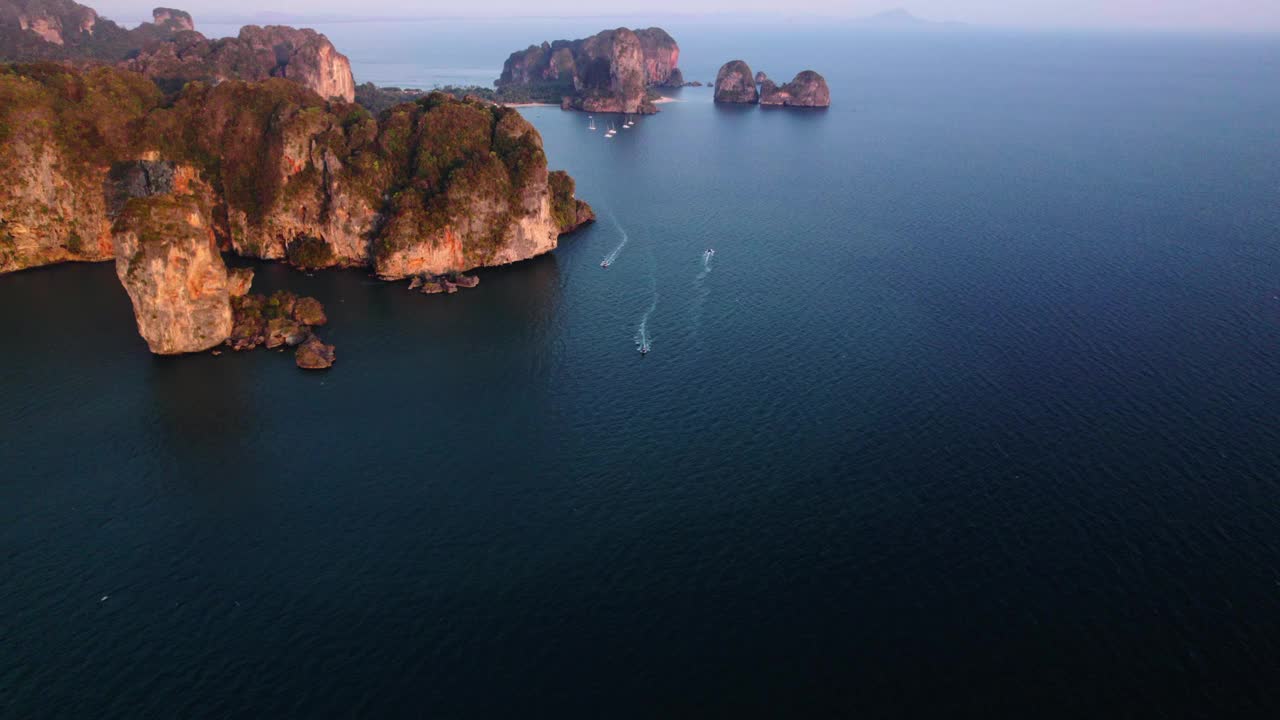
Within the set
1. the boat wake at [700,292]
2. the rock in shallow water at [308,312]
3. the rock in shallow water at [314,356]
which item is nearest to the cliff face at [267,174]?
the rock in shallow water at [308,312]

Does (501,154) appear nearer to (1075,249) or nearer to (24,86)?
(24,86)

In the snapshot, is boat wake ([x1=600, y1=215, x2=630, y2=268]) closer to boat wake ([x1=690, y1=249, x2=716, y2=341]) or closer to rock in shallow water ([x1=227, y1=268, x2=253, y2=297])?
boat wake ([x1=690, y1=249, x2=716, y2=341])

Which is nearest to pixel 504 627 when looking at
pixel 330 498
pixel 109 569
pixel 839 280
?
pixel 330 498

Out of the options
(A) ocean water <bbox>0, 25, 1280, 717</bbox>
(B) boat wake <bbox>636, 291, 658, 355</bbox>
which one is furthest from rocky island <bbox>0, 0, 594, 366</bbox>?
(B) boat wake <bbox>636, 291, 658, 355</bbox>

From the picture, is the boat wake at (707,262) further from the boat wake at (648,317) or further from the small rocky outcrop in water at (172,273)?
the small rocky outcrop in water at (172,273)

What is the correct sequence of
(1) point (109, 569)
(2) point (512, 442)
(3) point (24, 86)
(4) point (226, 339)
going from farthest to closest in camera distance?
(3) point (24, 86) → (4) point (226, 339) → (2) point (512, 442) → (1) point (109, 569)

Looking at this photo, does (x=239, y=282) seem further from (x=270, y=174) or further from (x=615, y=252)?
(x=615, y=252)
